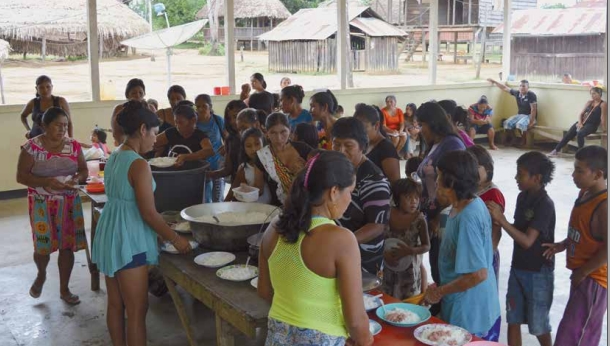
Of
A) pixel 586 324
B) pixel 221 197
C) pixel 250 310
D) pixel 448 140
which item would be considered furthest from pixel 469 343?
pixel 221 197

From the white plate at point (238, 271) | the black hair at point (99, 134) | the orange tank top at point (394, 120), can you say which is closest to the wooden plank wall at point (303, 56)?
the orange tank top at point (394, 120)

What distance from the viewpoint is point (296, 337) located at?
2.06 m

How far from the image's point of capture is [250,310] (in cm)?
266

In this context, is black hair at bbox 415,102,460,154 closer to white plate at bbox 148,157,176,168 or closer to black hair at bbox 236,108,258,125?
black hair at bbox 236,108,258,125

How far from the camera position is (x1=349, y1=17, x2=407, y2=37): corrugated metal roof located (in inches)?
477

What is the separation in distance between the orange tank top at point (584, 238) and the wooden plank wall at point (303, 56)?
8.81 meters

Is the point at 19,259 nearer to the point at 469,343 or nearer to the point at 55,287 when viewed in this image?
the point at 55,287

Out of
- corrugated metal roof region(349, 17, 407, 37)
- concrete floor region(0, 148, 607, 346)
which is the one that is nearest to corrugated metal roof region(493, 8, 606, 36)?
corrugated metal roof region(349, 17, 407, 37)

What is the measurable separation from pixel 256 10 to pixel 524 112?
5.53 meters

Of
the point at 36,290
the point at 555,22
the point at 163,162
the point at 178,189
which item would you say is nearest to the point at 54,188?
the point at 163,162

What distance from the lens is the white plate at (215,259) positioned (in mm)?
3202

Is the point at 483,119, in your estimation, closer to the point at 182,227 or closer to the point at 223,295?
the point at 182,227

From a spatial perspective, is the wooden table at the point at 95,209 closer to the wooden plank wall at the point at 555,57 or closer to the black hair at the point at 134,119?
the black hair at the point at 134,119

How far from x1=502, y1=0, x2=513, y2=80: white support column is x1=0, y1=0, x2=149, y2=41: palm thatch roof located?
7.69m
